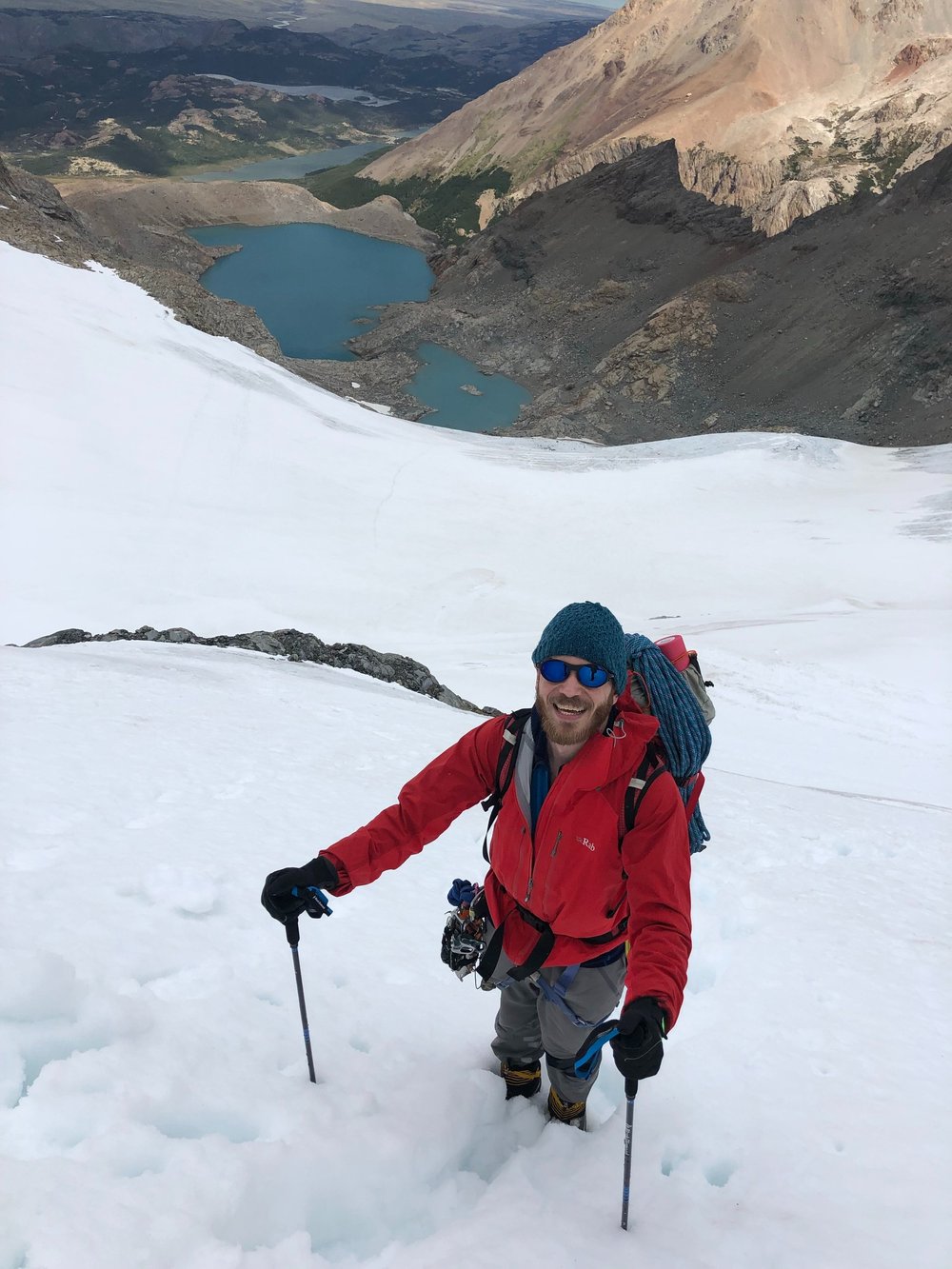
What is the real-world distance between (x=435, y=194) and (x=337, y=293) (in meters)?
37.0

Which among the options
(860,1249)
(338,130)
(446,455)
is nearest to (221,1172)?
(860,1249)

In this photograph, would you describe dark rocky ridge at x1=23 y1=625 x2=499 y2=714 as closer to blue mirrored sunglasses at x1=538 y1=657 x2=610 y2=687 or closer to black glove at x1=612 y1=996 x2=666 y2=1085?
blue mirrored sunglasses at x1=538 y1=657 x2=610 y2=687

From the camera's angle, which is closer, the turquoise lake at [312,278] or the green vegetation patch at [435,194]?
the turquoise lake at [312,278]

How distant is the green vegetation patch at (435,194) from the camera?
98.9 m

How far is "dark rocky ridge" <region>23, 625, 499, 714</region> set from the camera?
1098 cm

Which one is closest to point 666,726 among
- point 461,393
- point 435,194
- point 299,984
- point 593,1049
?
point 593,1049

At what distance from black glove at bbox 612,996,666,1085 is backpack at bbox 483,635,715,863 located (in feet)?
1.70

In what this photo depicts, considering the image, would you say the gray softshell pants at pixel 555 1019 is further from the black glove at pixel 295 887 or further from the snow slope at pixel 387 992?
the black glove at pixel 295 887

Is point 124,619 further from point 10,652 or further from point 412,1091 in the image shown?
point 412,1091

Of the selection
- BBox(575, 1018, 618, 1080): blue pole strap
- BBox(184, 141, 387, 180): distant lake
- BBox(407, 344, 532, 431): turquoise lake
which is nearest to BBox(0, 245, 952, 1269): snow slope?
BBox(575, 1018, 618, 1080): blue pole strap

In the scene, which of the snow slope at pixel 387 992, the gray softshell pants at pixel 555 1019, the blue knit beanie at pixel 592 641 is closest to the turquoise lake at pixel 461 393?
the snow slope at pixel 387 992

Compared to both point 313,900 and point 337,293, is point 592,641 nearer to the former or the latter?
point 313,900

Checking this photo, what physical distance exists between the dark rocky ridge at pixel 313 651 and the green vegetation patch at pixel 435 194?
316 feet

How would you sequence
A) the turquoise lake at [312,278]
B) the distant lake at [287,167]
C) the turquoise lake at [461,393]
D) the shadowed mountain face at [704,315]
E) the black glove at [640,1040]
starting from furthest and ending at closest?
1. the distant lake at [287,167]
2. the turquoise lake at [312,278]
3. the turquoise lake at [461,393]
4. the shadowed mountain face at [704,315]
5. the black glove at [640,1040]
